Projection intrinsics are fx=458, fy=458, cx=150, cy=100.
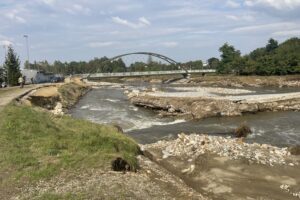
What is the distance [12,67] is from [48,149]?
58799 millimetres

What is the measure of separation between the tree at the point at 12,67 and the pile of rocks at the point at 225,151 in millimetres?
50925

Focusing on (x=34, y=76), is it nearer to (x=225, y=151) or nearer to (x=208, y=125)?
(x=208, y=125)

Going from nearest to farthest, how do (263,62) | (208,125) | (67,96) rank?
(208,125) < (67,96) < (263,62)

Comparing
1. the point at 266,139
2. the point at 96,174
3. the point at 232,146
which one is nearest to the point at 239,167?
the point at 232,146

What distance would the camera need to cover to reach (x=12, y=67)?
75.2 m

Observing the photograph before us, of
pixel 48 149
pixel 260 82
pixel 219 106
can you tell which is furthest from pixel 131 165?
pixel 260 82

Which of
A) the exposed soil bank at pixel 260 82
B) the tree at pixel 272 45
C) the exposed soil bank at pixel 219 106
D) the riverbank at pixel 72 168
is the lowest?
the exposed soil bank at pixel 260 82

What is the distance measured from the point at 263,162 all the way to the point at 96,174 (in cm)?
937

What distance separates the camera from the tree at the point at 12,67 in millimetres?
73438

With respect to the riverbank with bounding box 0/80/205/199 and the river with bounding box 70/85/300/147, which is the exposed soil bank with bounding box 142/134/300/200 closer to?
the riverbank with bounding box 0/80/205/199

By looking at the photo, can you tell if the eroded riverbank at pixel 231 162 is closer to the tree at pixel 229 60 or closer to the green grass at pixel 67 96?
the green grass at pixel 67 96

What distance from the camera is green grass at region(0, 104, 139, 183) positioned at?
695 inches

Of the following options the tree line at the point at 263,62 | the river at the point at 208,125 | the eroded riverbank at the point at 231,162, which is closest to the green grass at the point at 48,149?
the eroded riverbank at the point at 231,162

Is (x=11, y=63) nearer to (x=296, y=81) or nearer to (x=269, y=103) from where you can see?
(x=269, y=103)
